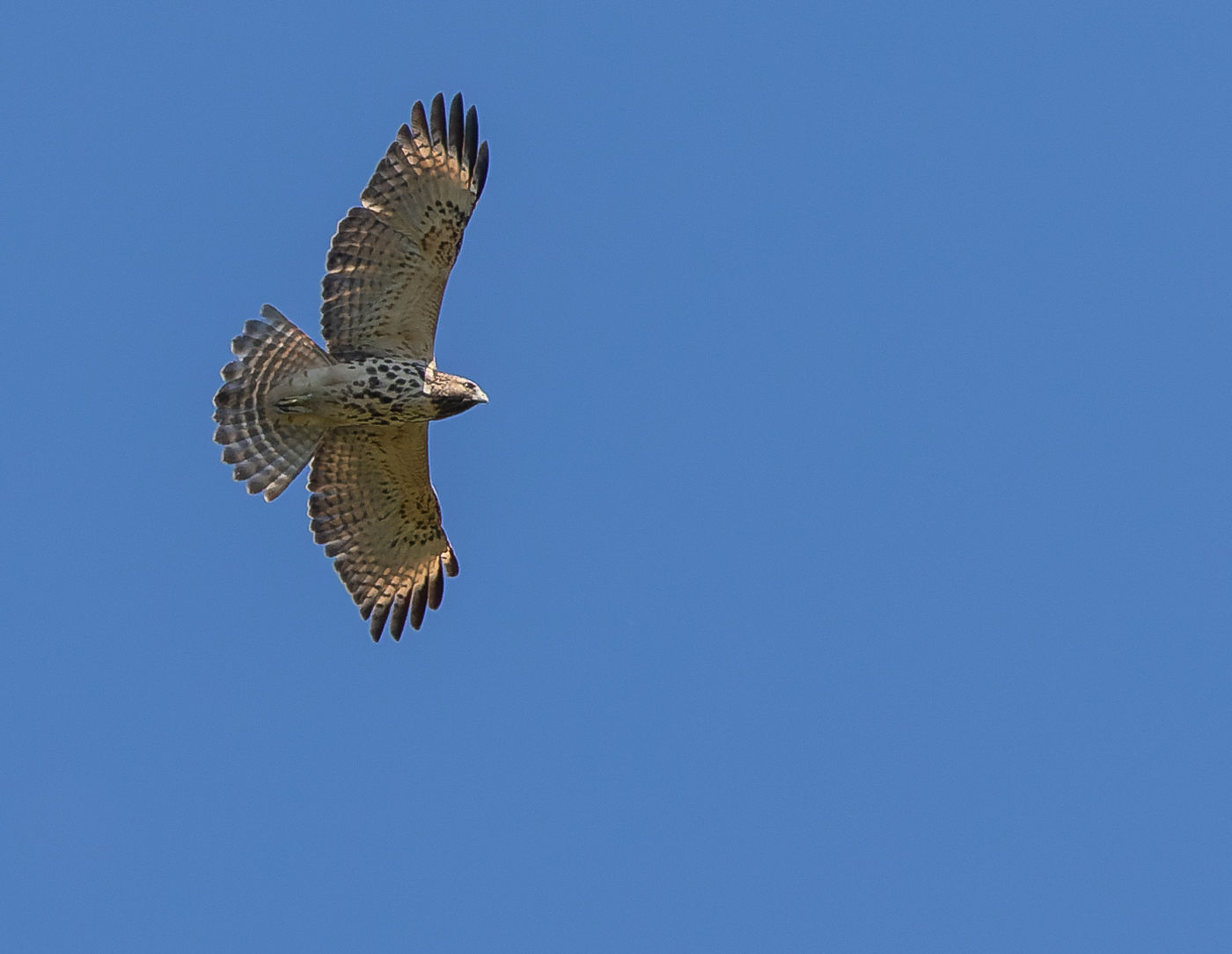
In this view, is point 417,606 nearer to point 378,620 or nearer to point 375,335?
point 378,620

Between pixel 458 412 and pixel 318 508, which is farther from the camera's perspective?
pixel 318 508

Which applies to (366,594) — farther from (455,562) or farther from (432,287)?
(432,287)

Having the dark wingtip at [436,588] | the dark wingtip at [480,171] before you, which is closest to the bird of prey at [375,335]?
the dark wingtip at [480,171]

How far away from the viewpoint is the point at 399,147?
633 inches

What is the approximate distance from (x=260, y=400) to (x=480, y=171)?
2533 mm

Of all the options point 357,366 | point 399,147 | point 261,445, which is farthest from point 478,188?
point 261,445

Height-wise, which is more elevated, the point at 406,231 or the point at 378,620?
the point at 406,231

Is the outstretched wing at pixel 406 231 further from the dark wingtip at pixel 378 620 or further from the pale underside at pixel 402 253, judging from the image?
the dark wingtip at pixel 378 620

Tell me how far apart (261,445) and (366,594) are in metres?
1.84

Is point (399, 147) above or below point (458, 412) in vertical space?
above

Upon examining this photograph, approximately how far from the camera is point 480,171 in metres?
16.0

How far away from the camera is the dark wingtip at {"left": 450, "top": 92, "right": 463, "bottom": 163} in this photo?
16.1m

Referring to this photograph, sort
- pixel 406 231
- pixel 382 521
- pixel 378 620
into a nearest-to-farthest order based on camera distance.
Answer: pixel 406 231
pixel 382 521
pixel 378 620

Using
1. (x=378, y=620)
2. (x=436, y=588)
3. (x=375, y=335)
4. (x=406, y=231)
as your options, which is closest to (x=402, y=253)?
(x=406, y=231)
